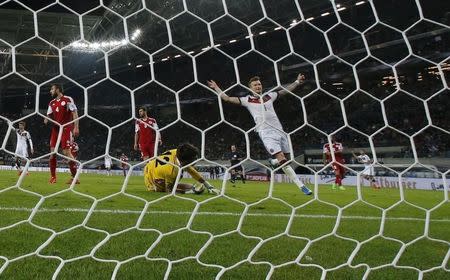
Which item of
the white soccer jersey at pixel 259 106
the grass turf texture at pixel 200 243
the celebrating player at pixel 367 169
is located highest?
the white soccer jersey at pixel 259 106

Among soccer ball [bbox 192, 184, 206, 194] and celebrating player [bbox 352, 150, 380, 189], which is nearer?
celebrating player [bbox 352, 150, 380, 189]

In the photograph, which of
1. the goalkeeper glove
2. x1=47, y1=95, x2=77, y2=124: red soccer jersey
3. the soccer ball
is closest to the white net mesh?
the soccer ball

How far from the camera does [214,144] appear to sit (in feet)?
50.7

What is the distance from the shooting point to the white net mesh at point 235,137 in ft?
6.47

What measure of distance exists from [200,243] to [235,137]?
48.2 feet

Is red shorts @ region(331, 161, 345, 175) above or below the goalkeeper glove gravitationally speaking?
above

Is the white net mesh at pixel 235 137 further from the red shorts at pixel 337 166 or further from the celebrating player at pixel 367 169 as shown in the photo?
the celebrating player at pixel 367 169

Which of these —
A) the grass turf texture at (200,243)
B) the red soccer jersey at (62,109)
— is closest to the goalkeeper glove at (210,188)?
the grass turf texture at (200,243)

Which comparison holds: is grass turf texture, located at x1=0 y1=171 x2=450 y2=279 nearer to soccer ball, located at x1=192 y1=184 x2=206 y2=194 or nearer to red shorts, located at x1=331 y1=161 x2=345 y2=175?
red shorts, located at x1=331 y1=161 x2=345 y2=175

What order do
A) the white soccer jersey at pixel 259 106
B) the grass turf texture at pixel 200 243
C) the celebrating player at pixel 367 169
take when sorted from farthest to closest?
the celebrating player at pixel 367 169
the white soccer jersey at pixel 259 106
the grass turf texture at pixel 200 243

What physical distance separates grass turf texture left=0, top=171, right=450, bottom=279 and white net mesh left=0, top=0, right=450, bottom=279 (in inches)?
0.6

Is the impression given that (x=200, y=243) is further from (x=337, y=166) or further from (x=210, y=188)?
(x=337, y=166)

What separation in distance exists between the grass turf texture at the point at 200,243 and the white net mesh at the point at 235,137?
0.05 feet

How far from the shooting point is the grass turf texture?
70.9 inches
